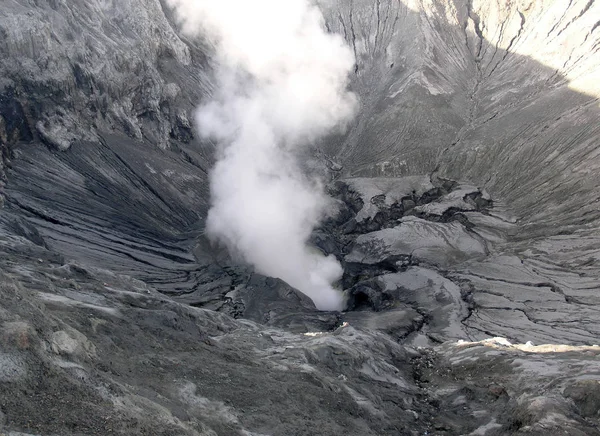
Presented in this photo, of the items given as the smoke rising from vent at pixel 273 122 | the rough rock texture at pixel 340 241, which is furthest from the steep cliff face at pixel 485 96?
the smoke rising from vent at pixel 273 122

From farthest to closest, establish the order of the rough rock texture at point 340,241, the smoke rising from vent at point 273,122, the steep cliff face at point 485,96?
the steep cliff face at point 485,96
the smoke rising from vent at point 273,122
the rough rock texture at point 340,241

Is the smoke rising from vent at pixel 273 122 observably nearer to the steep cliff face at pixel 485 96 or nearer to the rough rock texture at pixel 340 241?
the rough rock texture at pixel 340 241

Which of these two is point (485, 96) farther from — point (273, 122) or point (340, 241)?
→ point (340, 241)

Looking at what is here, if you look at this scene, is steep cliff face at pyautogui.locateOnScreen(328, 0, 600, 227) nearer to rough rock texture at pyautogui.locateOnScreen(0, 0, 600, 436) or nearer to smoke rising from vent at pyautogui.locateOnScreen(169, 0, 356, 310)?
rough rock texture at pyautogui.locateOnScreen(0, 0, 600, 436)

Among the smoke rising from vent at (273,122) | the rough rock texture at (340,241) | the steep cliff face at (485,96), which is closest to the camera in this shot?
the rough rock texture at (340,241)

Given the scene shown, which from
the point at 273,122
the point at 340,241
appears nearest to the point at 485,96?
the point at 273,122

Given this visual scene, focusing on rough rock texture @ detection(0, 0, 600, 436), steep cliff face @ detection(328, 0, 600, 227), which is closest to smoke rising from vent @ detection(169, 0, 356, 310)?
rough rock texture @ detection(0, 0, 600, 436)
